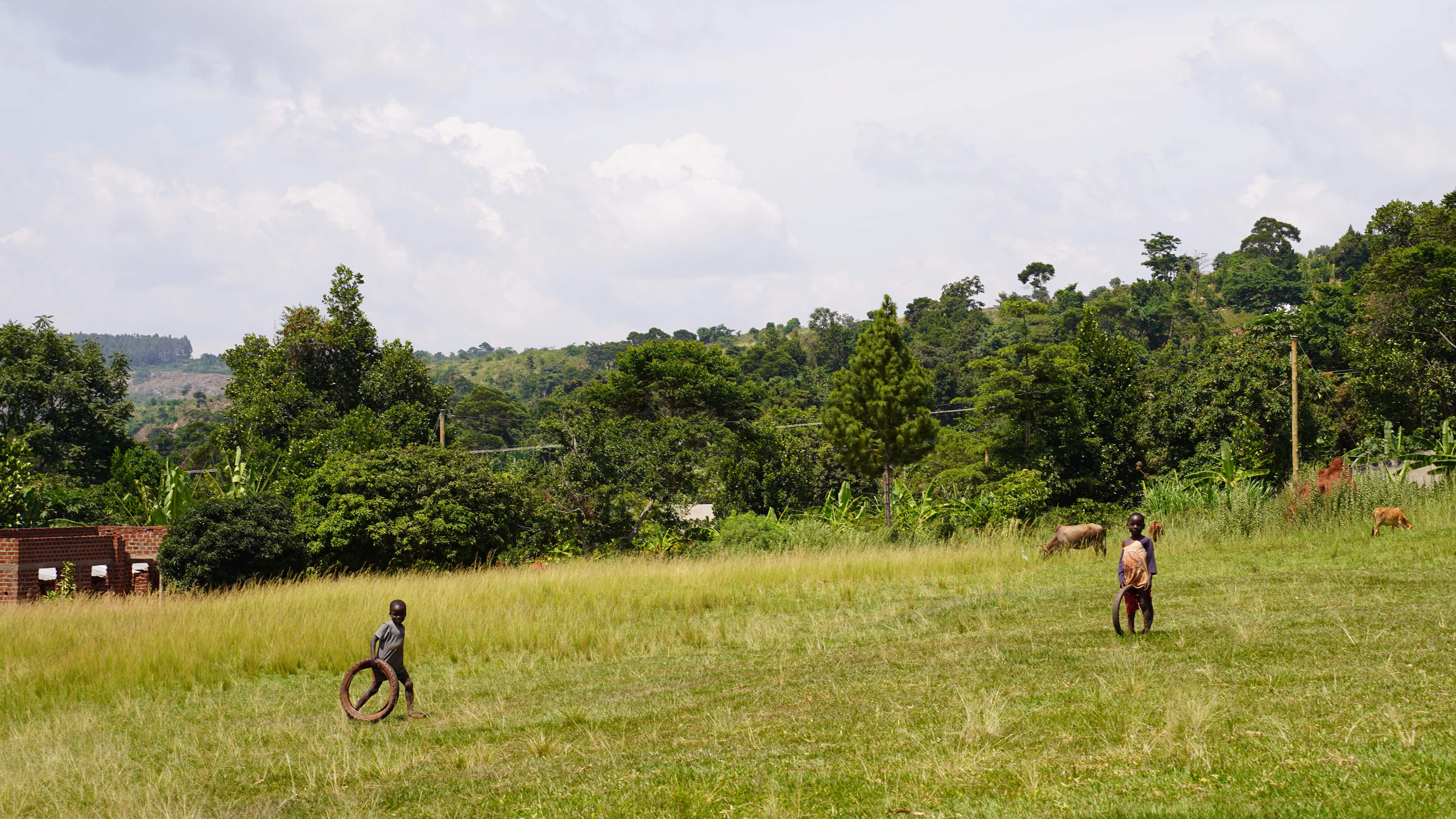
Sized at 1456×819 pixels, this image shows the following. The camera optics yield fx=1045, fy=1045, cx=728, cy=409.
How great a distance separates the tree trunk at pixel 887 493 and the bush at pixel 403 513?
1053cm

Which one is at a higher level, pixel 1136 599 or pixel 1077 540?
pixel 1136 599

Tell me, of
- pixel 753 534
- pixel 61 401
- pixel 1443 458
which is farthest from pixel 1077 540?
pixel 61 401

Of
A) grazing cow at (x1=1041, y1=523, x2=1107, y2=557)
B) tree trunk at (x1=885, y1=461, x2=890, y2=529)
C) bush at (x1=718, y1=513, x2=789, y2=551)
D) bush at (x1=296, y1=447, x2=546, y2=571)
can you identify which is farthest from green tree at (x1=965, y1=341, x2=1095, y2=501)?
bush at (x1=296, y1=447, x2=546, y2=571)

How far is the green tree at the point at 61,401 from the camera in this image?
149ft

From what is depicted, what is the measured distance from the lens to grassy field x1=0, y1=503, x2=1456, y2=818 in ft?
20.8

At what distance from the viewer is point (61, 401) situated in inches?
1870

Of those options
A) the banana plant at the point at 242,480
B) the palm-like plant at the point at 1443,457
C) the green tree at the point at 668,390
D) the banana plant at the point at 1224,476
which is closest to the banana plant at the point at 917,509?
the banana plant at the point at 1224,476

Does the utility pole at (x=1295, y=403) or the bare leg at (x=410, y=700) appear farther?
the utility pole at (x=1295, y=403)

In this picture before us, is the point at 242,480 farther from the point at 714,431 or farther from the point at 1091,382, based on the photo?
the point at 1091,382

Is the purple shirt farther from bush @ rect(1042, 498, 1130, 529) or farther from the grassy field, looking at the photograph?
bush @ rect(1042, 498, 1130, 529)

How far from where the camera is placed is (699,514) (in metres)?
58.4

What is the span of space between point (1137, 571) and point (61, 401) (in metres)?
50.3

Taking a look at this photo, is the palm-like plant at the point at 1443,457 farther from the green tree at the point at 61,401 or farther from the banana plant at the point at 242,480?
the green tree at the point at 61,401

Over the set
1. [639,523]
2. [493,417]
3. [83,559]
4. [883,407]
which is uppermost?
[883,407]
